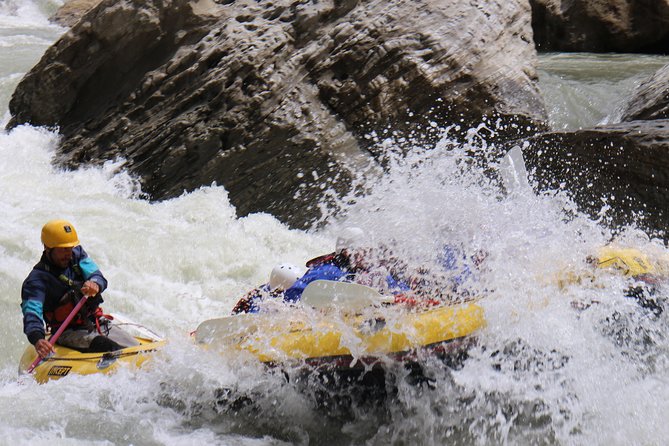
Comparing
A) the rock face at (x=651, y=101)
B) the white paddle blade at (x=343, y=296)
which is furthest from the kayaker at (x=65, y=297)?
the rock face at (x=651, y=101)

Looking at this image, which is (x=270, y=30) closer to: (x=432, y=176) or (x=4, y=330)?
(x=432, y=176)

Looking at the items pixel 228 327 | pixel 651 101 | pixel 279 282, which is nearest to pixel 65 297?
pixel 228 327

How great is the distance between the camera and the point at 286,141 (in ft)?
25.2

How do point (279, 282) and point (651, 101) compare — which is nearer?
point (279, 282)

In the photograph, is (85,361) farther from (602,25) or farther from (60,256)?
(602,25)

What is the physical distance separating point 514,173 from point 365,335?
2261 millimetres

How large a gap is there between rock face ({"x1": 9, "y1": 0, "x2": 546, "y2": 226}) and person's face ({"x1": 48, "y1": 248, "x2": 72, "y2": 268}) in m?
3.13

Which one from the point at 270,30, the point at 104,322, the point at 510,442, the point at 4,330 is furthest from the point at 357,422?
the point at 270,30

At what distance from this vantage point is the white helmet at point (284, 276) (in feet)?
15.4

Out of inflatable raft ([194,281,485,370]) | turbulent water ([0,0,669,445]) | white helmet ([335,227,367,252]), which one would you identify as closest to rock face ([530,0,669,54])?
turbulent water ([0,0,669,445])

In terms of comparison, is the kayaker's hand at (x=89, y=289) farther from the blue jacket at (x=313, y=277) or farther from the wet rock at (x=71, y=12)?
the wet rock at (x=71, y=12)

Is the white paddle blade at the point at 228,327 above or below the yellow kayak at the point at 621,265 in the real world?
above

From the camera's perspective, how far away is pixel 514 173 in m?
5.73

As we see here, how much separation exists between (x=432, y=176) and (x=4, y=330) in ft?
10.1
